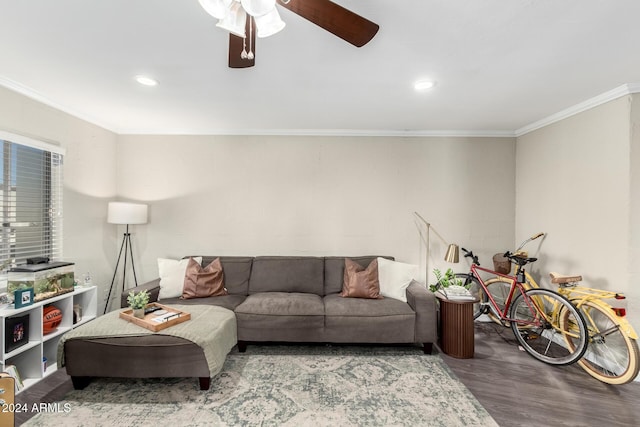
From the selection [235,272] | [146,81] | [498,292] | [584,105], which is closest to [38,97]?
[146,81]

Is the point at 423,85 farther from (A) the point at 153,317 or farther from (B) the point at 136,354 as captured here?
(B) the point at 136,354

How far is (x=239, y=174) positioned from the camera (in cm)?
380

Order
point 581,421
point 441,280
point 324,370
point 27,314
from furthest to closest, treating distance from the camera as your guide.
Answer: point 441,280
point 324,370
point 27,314
point 581,421

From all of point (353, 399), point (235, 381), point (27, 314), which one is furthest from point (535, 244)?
point (27, 314)

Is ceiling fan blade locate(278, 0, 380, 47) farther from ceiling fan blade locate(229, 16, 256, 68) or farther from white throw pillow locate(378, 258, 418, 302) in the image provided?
white throw pillow locate(378, 258, 418, 302)

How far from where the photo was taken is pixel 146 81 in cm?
239

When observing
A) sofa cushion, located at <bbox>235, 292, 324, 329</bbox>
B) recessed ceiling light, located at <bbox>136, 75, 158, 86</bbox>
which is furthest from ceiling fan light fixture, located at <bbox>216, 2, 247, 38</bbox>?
sofa cushion, located at <bbox>235, 292, 324, 329</bbox>

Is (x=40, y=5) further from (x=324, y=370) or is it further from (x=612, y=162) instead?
(x=612, y=162)

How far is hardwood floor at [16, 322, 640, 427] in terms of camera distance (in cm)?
195

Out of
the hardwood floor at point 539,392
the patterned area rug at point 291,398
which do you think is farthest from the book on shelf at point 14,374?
the hardwood floor at point 539,392

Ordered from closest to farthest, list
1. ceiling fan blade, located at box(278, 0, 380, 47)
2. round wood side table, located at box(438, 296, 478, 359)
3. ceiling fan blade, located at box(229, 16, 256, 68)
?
ceiling fan blade, located at box(278, 0, 380, 47)
ceiling fan blade, located at box(229, 16, 256, 68)
round wood side table, located at box(438, 296, 478, 359)

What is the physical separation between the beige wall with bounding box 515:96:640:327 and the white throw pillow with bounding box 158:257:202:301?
4249mm

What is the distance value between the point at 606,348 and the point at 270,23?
147 inches

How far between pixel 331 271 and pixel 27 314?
2.85 m
